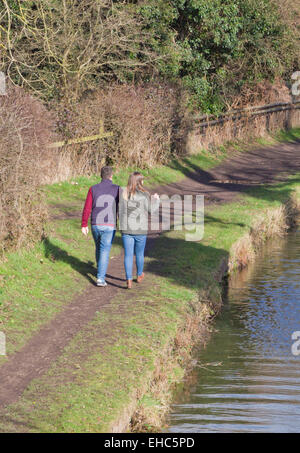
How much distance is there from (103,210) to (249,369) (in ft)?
10.2

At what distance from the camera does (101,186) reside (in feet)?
37.6

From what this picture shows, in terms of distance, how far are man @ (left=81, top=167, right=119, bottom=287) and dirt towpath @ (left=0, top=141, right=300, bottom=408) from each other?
0.72 metres

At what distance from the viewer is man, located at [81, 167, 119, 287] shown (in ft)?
37.5

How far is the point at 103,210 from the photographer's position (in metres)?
11.5

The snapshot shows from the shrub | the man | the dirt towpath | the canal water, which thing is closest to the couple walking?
the man

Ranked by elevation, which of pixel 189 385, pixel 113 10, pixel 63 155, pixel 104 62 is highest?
pixel 113 10

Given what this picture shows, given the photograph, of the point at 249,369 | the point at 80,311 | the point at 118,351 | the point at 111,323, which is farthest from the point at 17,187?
the point at 249,369

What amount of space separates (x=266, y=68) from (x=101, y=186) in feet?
81.4

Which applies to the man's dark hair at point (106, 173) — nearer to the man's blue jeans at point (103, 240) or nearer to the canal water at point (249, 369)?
the man's blue jeans at point (103, 240)

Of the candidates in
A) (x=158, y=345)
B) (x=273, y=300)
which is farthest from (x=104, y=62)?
(x=158, y=345)

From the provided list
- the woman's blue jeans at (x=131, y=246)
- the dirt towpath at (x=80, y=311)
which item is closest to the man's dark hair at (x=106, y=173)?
the woman's blue jeans at (x=131, y=246)

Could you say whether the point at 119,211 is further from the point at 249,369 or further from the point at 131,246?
the point at 249,369

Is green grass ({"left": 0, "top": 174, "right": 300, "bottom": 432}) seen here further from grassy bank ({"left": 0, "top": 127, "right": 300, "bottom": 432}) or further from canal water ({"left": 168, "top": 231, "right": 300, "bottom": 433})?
canal water ({"left": 168, "top": 231, "right": 300, "bottom": 433})
